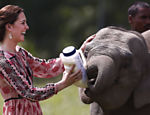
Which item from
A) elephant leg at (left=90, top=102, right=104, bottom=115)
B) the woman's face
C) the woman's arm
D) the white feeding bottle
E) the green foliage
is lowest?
the green foliage

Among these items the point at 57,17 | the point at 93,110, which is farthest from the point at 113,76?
the point at 57,17

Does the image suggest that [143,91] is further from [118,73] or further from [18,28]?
[18,28]

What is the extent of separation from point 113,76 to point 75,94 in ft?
31.3

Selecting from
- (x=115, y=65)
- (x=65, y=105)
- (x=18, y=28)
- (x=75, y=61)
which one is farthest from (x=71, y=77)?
(x=65, y=105)

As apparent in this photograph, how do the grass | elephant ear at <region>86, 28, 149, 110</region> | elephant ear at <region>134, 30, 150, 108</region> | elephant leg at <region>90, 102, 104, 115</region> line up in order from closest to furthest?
elephant ear at <region>86, 28, 149, 110</region>, elephant ear at <region>134, 30, 150, 108</region>, elephant leg at <region>90, 102, 104, 115</region>, the grass

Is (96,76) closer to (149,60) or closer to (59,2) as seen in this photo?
(149,60)

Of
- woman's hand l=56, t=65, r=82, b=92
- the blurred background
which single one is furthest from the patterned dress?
the blurred background

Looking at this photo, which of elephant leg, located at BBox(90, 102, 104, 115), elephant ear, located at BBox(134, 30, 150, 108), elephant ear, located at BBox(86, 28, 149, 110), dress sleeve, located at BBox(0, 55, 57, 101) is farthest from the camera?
elephant leg, located at BBox(90, 102, 104, 115)

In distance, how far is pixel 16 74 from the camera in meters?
4.40

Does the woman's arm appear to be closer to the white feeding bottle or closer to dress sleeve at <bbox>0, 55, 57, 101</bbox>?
dress sleeve at <bbox>0, 55, 57, 101</bbox>

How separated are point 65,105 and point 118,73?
26.2 ft

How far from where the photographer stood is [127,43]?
428 centimetres

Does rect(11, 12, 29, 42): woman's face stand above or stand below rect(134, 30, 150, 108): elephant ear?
above

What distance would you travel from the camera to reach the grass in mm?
10827
